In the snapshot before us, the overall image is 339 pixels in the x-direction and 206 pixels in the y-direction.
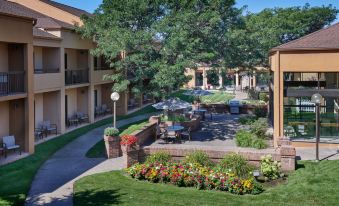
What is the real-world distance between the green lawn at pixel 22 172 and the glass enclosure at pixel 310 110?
12.5m

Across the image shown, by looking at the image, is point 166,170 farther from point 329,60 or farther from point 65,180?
point 329,60

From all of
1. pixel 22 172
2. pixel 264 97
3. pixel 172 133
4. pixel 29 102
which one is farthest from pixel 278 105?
pixel 264 97

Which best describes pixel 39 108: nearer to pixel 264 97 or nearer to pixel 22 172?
pixel 22 172

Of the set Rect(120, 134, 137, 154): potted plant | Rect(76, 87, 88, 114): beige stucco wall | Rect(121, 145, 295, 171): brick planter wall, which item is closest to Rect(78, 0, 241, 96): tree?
Rect(76, 87, 88, 114): beige stucco wall

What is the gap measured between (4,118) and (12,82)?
78.7 inches

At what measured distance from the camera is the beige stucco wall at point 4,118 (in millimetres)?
20375

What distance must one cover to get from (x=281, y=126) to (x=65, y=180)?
1138cm

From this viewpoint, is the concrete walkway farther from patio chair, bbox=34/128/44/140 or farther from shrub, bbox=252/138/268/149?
shrub, bbox=252/138/268/149

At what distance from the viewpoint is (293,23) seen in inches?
2041

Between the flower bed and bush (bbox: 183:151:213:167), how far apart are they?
672 mm

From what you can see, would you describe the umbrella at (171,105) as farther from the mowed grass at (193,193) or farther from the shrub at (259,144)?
the mowed grass at (193,193)

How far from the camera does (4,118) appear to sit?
811 inches

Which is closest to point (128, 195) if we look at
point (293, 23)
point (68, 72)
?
point (68, 72)

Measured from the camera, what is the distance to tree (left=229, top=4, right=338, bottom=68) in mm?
32812
